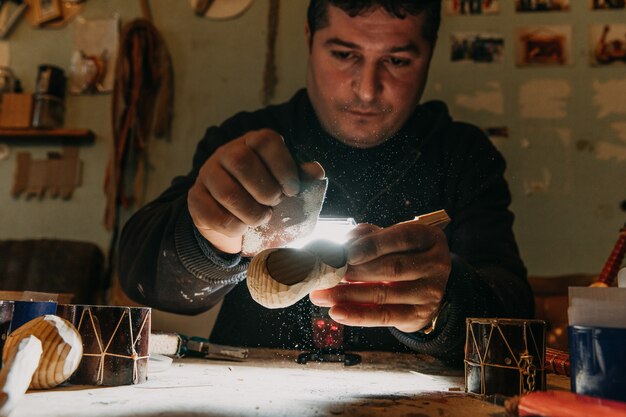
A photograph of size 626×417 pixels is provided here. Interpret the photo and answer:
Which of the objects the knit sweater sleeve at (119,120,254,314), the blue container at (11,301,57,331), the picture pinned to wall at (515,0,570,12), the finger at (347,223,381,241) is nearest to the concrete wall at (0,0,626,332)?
the picture pinned to wall at (515,0,570,12)

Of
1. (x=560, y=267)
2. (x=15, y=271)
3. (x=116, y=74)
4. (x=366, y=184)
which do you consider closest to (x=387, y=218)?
(x=366, y=184)

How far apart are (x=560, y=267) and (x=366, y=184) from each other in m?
0.81

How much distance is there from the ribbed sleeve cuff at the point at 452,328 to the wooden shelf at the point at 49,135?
63.4 inches

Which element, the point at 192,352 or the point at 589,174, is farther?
the point at 589,174

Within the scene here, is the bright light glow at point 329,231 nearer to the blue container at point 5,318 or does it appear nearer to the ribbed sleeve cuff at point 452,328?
the ribbed sleeve cuff at point 452,328

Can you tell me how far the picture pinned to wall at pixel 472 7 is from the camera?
1.96 m

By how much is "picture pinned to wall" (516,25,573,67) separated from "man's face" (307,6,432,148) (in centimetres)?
41

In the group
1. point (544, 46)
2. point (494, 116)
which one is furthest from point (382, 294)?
point (544, 46)

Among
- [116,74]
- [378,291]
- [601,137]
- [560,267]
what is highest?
[116,74]

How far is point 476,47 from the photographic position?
196 centimetres

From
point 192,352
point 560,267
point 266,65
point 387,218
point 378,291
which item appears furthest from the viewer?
point 266,65

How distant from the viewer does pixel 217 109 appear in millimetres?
2084

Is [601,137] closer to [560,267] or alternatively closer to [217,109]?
[560,267]

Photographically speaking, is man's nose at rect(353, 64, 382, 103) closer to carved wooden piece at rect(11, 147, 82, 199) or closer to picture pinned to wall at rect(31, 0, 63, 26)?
carved wooden piece at rect(11, 147, 82, 199)
